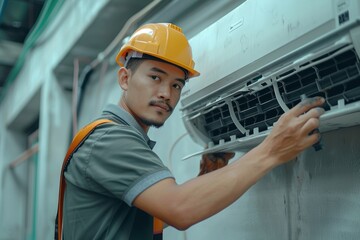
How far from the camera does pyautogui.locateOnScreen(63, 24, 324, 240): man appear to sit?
780mm

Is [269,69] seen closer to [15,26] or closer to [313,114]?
[313,114]

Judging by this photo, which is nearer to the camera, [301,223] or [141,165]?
[141,165]

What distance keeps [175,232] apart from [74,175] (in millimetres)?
717

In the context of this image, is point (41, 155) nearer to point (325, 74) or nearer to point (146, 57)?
point (146, 57)

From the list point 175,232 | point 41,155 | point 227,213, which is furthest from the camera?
point 41,155

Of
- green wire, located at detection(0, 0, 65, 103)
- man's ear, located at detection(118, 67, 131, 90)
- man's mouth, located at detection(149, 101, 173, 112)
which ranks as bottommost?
man's mouth, located at detection(149, 101, 173, 112)

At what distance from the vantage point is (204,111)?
1.10 metres

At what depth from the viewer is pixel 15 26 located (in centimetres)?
366

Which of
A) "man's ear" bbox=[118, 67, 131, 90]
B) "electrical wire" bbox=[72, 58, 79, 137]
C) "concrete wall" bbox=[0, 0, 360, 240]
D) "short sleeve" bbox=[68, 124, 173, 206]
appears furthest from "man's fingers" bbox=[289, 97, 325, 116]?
"electrical wire" bbox=[72, 58, 79, 137]

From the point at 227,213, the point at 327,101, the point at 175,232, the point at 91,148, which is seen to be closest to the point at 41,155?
the point at 175,232

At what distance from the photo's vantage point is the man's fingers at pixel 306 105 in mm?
778

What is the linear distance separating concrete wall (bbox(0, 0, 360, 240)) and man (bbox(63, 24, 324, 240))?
0.21 metres

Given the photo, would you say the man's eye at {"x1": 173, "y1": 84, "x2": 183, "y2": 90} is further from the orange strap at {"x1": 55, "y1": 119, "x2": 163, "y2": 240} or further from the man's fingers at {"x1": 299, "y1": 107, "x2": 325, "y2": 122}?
the man's fingers at {"x1": 299, "y1": 107, "x2": 325, "y2": 122}

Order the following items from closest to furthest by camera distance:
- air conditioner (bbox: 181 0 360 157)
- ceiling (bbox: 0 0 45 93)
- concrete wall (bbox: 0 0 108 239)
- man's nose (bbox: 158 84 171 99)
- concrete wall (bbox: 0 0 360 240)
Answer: air conditioner (bbox: 181 0 360 157) → concrete wall (bbox: 0 0 360 240) → man's nose (bbox: 158 84 171 99) → concrete wall (bbox: 0 0 108 239) → ceiling (bbox: 0 0 45 93)
